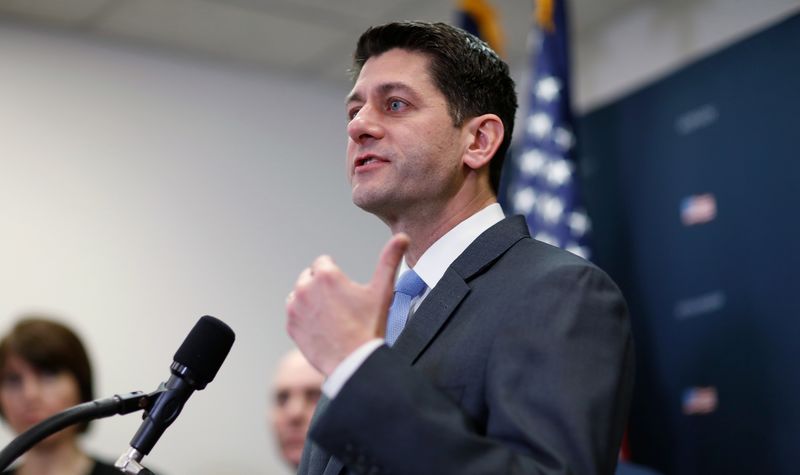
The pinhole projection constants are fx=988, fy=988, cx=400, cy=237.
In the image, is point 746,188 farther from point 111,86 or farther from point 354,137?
point 111,86

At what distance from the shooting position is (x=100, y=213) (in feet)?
14.7

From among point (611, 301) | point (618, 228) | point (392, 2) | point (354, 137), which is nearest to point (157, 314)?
point (392, 2)

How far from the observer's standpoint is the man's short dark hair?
1839 mm

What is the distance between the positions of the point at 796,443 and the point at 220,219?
8.91 feet

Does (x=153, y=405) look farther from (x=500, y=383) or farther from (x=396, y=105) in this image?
(x=396, y=105)

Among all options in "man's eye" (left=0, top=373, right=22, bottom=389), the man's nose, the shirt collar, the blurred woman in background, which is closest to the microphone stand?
the shirt collar

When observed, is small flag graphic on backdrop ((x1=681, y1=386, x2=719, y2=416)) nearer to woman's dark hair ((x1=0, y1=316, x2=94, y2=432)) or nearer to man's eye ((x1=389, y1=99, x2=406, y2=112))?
woman's dark hair ((x1=0, y1=316, x2=94, y2=432))

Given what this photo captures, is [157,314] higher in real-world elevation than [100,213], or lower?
lower

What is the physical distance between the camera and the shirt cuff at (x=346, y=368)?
4.04ft

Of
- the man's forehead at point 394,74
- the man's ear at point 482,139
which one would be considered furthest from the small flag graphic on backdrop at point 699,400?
the man's forehead at point 394,74

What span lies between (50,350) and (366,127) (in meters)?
1.86

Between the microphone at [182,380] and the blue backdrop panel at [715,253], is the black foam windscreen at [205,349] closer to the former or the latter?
the microphone at [182,380]

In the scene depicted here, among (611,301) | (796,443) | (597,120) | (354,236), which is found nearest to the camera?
(611,301)

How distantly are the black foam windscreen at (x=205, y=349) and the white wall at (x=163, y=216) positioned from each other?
289 centimetres
